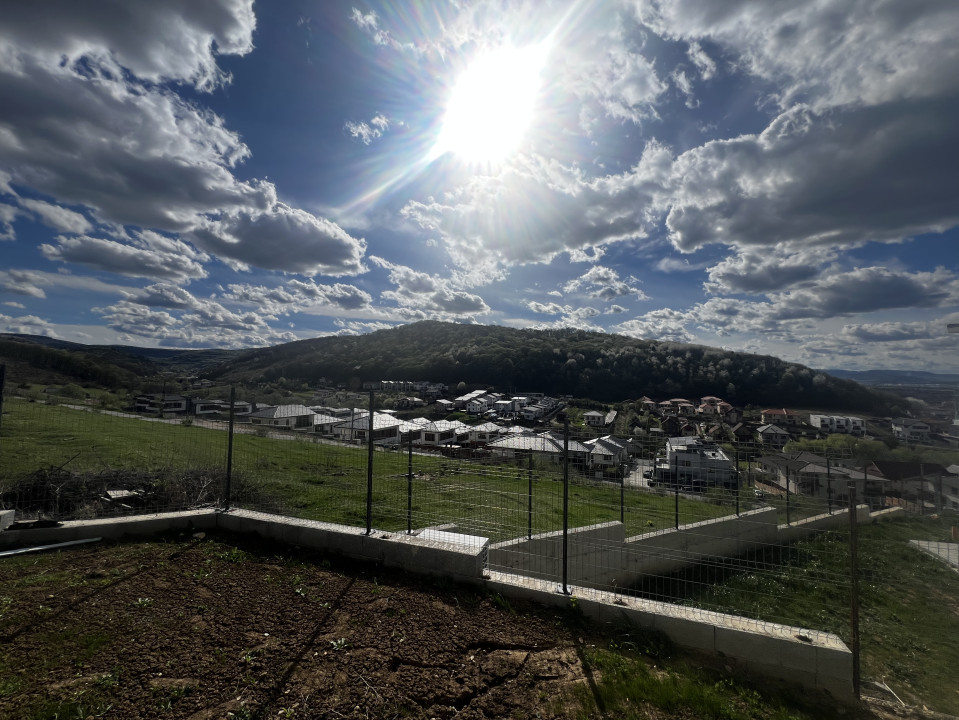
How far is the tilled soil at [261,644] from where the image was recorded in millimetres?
2723

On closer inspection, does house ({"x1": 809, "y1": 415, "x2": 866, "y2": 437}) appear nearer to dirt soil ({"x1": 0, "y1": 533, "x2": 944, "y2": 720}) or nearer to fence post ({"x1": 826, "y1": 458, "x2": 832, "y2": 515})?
fence post ({"x1": 826, "y1": 458, "x2": 832, "y2": 515})

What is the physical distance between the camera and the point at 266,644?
329cm

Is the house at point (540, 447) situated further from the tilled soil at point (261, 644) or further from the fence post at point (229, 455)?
the fence post at point (229, 455)

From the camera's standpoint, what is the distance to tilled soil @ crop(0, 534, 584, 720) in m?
2.72

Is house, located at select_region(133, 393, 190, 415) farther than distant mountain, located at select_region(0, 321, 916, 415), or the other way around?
distant mountain, located at select_region(0, 321, 916, 415)

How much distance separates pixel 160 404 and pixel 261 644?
597cm

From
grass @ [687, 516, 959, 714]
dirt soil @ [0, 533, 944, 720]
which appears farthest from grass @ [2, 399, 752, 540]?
dirt soil @ [0, 533, 944, 720]

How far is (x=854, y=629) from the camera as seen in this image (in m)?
3.51

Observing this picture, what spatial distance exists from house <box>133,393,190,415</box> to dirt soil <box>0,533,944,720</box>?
292cm

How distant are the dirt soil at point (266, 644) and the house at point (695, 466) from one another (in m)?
2.26

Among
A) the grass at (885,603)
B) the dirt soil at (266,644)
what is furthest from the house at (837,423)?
the dirt soil at (266,644)

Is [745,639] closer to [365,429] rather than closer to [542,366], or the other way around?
[365,429]

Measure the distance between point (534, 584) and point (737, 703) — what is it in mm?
1926

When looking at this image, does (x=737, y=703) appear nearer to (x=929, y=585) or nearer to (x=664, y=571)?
(x=664, y=571)
